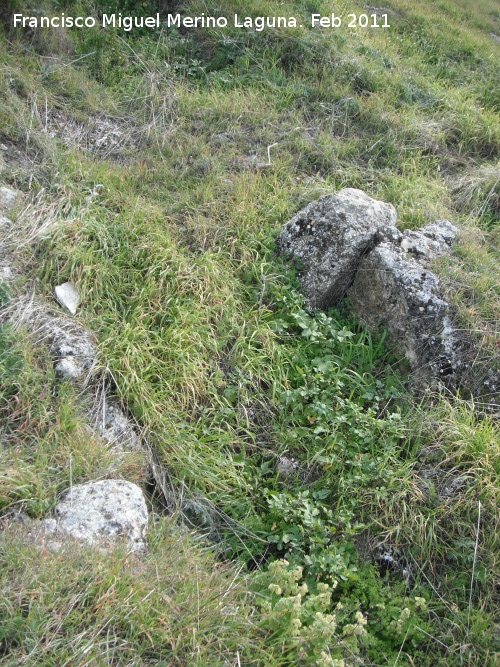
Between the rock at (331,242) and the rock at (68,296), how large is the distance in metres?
1.59

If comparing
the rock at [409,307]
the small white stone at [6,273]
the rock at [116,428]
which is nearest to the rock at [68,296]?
the small white stone at [6,273]

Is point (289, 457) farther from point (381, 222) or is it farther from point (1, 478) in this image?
point (381, 222)

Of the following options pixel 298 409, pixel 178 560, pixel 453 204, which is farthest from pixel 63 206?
pixel 453 204

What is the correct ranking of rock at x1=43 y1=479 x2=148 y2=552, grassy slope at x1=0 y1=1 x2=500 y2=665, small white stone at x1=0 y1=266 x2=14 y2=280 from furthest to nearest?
1. small white stone at x1=0 y1=266 x2=14 y2=280
2. grassy slope at x1=0 y1=1 x2=500 y2=665
3. rock at x1=43 y1=479 x2=148 y2=552

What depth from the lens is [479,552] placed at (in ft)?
11.2

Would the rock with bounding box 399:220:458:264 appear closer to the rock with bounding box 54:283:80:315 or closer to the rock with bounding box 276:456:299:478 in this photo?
the rock with bounding box 276:456:299:478

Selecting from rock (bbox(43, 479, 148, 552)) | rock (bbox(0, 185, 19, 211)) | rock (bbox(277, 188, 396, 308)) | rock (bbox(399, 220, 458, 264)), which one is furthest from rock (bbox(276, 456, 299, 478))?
rock (bbox(0, 185, 19, 211))

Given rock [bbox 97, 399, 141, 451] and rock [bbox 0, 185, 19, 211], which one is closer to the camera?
rock [bbox 97, 399, 141, 451]

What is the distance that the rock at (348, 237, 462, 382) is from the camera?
422 cm

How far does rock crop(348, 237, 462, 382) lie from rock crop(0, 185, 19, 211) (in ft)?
8.27

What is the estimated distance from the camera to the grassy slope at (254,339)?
3.04 metres

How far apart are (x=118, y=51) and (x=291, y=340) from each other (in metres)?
3.78

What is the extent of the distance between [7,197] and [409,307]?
2946 millimetres

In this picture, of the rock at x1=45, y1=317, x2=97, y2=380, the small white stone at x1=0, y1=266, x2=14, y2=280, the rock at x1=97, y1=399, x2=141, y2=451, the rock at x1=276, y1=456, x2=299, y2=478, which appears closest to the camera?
the rock at x1=97, y1=399, x2=141, y2=451
